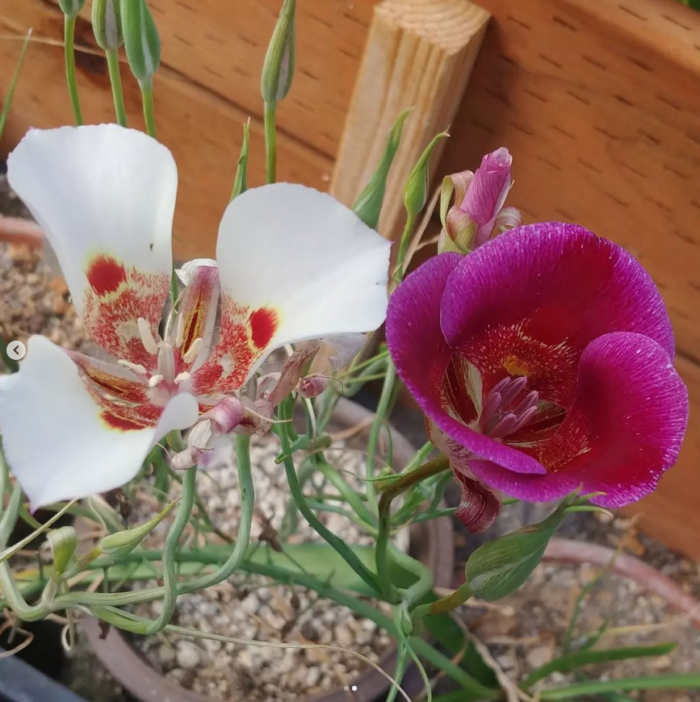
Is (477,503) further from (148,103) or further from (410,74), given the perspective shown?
(410,74)

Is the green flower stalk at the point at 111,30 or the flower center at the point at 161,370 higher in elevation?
the green flower stalk at the point at 111,30

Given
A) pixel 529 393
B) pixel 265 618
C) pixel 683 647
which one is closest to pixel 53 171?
pixel 529 393

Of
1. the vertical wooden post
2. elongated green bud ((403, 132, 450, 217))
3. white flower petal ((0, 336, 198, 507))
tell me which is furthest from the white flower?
the vertical wooden post

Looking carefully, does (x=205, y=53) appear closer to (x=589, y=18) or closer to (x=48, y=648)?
(x=589, y=18)

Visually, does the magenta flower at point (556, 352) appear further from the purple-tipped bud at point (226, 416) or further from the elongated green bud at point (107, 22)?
the elongated green bud at point (107, 22)

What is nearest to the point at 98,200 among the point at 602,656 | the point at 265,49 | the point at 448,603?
the point at 448,603

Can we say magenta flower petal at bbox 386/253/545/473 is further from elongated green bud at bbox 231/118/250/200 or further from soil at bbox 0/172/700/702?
soil at bbox 0/172/700/702

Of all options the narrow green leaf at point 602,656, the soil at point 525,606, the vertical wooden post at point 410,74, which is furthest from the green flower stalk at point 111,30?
the narrow green leaf at point 602,656
